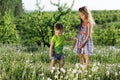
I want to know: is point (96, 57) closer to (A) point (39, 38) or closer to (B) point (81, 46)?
(B) point (81, 46)

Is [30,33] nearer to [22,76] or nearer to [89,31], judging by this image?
[89,31]

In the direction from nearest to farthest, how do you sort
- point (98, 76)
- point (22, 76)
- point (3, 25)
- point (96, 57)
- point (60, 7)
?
1. point (22, 76)
2. point (98, 76)
3. point (96, 57)
4. point (60, 7)
5. point (3, 25)

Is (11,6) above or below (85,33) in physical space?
below

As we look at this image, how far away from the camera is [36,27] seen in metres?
27.2

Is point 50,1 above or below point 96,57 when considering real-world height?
above

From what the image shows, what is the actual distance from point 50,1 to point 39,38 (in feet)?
8.90

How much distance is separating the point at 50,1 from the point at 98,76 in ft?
60.0

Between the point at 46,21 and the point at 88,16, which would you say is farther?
the point at 46,21

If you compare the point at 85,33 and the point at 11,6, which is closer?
the point at 85,33

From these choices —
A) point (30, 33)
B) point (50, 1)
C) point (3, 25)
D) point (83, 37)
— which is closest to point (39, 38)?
point (30, 33)

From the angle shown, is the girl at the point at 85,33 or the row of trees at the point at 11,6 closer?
the girl at the point at 85,33

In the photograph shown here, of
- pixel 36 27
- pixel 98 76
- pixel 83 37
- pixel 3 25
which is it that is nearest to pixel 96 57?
pixel 83 37

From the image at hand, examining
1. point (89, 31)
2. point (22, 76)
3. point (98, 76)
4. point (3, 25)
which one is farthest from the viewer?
point (3, 25)

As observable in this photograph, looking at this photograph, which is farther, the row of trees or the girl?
the row of trees
